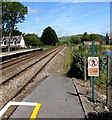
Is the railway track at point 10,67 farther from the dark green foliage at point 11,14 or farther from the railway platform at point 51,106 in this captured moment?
the dark green foliage at point 11,14

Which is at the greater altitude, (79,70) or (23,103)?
(79,70)

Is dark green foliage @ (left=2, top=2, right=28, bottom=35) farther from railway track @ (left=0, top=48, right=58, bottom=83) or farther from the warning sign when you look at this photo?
the warning sign

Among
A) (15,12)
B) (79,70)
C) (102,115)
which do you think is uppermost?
(15,12)

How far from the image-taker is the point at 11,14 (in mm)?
48875

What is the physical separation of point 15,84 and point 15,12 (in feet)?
145

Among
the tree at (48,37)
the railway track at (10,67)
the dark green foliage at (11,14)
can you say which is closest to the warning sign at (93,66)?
the railway track at (10,67)

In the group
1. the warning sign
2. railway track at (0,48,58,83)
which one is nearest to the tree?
railway track at (0,48,58,83)

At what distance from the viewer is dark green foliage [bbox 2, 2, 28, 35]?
4769 cm

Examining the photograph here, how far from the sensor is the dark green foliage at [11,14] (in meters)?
47.7

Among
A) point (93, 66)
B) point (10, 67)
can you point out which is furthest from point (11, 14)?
point (93, 66)

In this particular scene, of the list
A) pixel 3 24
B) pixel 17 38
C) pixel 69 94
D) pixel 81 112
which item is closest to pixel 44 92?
pixel 69 94

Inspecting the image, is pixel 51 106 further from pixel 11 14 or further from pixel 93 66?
pixel 11 14

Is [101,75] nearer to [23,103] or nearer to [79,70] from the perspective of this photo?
[79,70]

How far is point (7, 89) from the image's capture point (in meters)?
7.48
